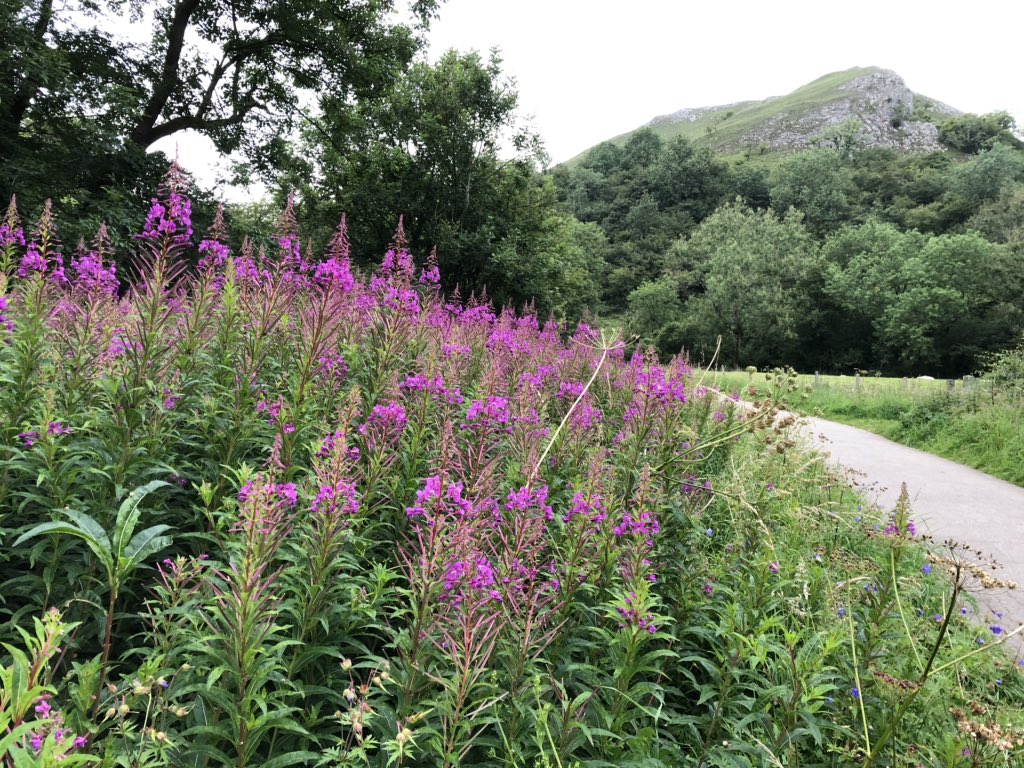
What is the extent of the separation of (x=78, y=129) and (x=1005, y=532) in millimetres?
21862

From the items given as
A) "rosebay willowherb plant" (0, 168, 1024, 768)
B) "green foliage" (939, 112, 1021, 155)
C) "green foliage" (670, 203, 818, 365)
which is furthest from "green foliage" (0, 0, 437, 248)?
"green foliage" (939, 112, 1021, 155)

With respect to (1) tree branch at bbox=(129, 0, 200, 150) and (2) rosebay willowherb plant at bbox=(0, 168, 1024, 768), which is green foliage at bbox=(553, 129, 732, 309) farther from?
(2) rosebay willowherb plant at bbox=(0, 168, 1024, 768)

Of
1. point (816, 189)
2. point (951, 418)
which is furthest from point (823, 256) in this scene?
point (951, 418)

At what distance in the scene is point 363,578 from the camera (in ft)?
7.88

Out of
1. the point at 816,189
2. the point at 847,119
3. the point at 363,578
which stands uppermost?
the point at 847,119

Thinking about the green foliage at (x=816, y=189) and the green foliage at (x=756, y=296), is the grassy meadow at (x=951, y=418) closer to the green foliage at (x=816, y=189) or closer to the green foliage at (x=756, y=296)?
the green foliage at (x=756, y=296)

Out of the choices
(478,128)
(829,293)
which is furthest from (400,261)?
(829,293)

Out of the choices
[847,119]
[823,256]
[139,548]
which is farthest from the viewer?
[847,119]

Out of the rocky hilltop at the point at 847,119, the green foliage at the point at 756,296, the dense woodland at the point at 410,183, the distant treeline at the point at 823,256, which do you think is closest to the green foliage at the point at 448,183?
the dense woodland at the point at 410,183

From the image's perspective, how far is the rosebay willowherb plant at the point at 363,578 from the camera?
173 centimetres

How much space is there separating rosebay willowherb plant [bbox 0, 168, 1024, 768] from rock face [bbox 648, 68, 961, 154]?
151 m

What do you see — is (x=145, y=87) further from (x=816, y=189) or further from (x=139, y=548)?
(x=816, y=189)

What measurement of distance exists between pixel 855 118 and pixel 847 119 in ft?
12.1

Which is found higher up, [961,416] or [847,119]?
[847,119]
